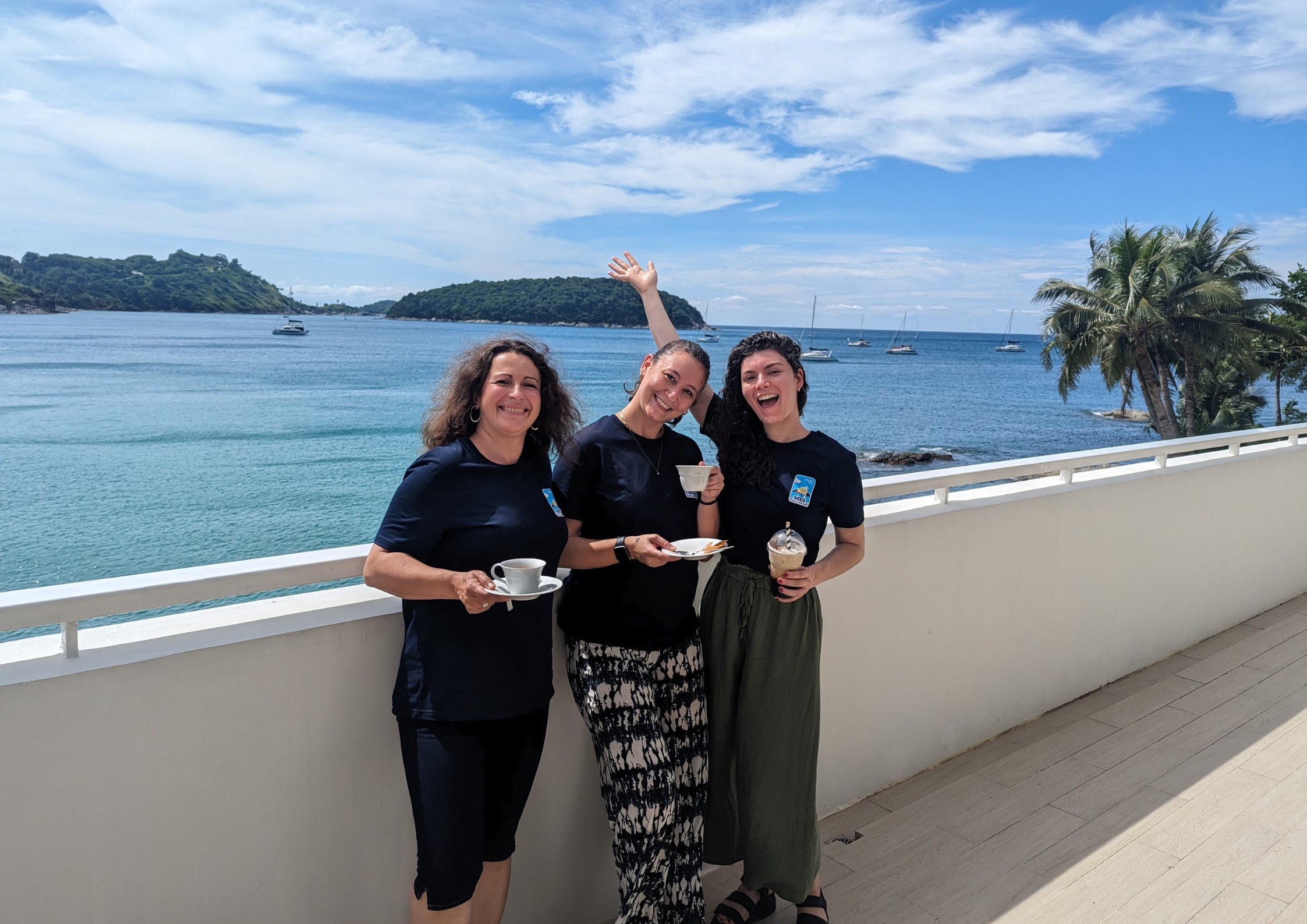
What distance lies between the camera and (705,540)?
174 cm

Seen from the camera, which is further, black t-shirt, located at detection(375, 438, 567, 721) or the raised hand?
→ the raised hand

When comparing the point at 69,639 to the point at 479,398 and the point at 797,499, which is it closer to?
the point at 479,398

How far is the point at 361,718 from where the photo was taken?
65.7 inches

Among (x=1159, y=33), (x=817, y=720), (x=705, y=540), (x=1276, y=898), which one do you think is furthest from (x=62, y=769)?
(x=1159, y=33)

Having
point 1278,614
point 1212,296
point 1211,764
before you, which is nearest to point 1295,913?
point 1211,764

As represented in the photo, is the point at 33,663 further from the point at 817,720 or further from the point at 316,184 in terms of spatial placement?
the point at 316,184

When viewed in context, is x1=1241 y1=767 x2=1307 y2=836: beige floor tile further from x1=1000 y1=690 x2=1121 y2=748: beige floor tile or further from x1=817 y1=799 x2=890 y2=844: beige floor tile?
x1=817 y1=799 x2=890 y2=844: beige floor tile

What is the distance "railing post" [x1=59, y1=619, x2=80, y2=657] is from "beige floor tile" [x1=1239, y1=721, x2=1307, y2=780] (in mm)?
3550

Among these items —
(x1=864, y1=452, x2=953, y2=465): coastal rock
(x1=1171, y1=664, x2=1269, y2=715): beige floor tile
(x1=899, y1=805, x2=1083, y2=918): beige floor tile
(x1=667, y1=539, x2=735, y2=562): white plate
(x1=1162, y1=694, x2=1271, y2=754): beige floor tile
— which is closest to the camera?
(x1=667, y1=539, x2=735, y2=562): white plate

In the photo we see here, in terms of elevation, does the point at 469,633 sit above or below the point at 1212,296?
below

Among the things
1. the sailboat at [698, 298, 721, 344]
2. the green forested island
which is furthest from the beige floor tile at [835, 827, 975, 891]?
the sailboat at [698, 298, 721, 344]

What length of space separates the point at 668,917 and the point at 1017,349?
384ft

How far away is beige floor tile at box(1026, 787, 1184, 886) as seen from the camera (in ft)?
7.76

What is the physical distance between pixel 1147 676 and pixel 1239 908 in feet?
5.99
